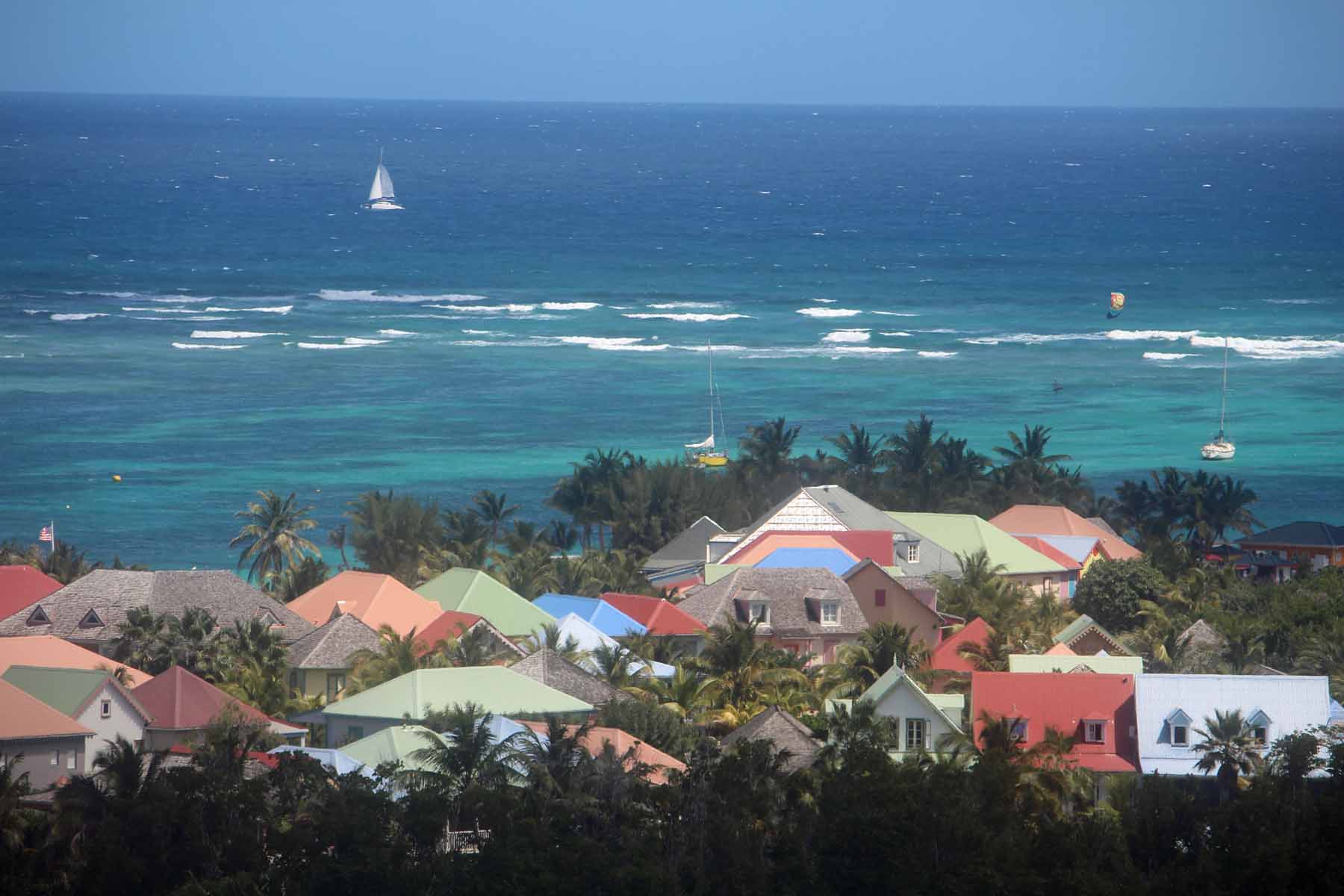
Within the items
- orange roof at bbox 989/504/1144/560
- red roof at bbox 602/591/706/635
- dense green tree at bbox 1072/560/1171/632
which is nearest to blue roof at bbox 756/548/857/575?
red roof at bbox 602/591/706/635

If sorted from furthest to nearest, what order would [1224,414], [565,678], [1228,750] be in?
[1224,414] → [565,678] → [1228,750]

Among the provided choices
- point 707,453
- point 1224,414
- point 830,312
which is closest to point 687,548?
point 707,453

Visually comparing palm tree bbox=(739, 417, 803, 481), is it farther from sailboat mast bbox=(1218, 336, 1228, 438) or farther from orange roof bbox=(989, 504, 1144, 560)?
sailboat mast bbox=(1218, 336, 1228, 438)

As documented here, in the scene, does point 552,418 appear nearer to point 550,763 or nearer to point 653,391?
point 653,391

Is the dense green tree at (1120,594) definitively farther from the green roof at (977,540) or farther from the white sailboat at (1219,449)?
the white sailboat at (1219,449)

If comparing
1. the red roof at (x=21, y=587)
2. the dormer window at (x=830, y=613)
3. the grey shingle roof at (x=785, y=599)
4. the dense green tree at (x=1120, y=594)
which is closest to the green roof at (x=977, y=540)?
the dense green tree at (x=1120, y=594)

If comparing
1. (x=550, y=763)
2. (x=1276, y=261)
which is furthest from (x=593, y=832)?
(x=1276, y=261)

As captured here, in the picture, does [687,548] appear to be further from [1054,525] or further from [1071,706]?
[1071,706]

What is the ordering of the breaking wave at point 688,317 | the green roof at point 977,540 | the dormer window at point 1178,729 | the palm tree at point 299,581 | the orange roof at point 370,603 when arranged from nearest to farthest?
the dormer window at point 1178,729 < the orange roof at point 370,603 < the palm tree at point 299,581 < the green roof at point 977,540 < the breaking wave at point 688,317
